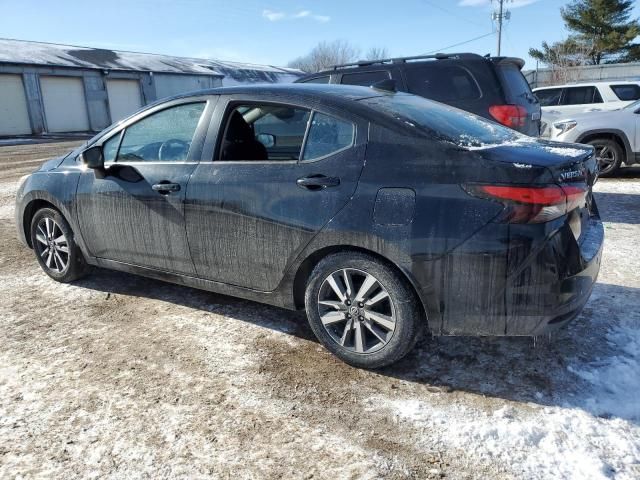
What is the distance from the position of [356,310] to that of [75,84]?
3011 cm

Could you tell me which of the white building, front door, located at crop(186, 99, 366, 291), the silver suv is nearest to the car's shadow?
front door, located at crop(186, 99, 366, 291)

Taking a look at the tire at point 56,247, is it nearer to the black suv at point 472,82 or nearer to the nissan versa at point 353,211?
the nissan versa at point 353,211

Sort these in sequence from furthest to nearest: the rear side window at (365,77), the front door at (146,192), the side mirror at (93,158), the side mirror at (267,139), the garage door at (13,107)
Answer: the garage door at (13,107), the rear side window at (365,77), the side mirror at (93,158), the front door at (146,192), the side mirror at (267,139)

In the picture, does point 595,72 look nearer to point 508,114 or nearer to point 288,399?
point 508,114

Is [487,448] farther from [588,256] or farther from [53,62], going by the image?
[53,62]

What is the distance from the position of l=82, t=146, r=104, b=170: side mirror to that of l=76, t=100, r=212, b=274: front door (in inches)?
2.7

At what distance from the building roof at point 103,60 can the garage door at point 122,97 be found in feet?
3.01

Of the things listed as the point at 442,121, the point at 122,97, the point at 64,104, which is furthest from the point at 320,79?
the point at 122,97

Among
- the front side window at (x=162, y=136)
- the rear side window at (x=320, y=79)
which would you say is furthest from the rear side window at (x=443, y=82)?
the front side window at (x=162, y=136)

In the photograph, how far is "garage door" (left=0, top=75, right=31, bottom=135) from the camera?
25.0 m

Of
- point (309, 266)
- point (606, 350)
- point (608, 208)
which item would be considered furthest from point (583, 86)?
point (309, 266)

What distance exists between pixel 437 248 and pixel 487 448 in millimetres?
961

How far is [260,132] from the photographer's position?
348 cm

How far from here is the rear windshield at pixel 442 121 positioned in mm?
2863
